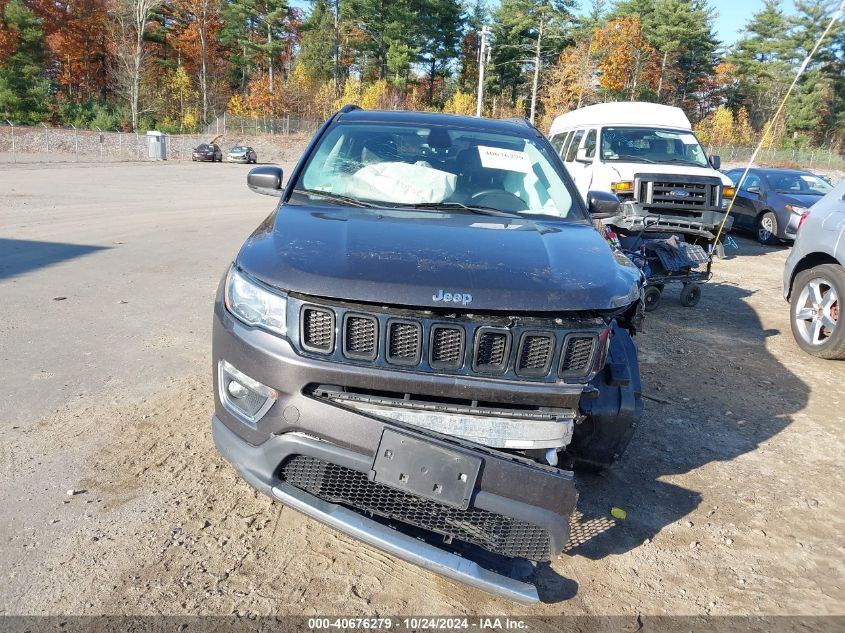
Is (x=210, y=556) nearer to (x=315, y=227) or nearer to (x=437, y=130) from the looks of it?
(x=315, y=227)

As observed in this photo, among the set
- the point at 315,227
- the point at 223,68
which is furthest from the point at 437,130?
the point at 223,68

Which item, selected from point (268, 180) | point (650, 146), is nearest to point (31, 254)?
point (268, 180)

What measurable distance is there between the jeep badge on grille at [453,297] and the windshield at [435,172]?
1149 mm

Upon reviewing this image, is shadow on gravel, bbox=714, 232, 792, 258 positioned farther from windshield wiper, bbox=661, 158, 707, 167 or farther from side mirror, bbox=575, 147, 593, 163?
side mirror, bbox=575, 147, 593, 163

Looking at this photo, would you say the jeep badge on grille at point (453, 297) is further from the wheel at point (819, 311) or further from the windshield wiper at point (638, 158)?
the windshield wiper at point (638, 158)

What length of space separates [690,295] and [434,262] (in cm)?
650

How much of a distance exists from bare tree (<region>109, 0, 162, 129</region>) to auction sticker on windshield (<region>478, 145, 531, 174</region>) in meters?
59.3

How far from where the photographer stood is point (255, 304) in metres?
2.49

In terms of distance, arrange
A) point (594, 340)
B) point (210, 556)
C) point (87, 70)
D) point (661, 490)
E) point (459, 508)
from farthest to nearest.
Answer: point (87, 70) < point (661, 490) < point (210, 556) < point (594, 340) < point (459, 508)

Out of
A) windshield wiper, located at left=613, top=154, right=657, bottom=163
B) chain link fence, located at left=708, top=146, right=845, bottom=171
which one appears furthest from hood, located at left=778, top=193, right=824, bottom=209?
chain link fence, located at left=708, top=146, right=845, bottom=171

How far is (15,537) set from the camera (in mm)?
2721

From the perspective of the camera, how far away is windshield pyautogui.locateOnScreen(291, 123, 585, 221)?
3475 millimetres

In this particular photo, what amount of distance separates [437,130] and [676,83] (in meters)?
70.5

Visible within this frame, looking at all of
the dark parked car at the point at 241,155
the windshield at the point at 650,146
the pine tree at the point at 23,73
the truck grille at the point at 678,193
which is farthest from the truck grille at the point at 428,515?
the pine tree at the point at 23,73
